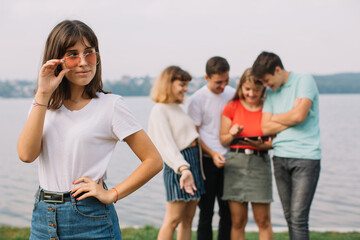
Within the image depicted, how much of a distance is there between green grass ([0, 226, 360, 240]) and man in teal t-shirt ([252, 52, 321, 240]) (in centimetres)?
136

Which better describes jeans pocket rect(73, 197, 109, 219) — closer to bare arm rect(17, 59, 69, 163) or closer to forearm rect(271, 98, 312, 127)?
bare arm rect(17, 59, 69, 163)

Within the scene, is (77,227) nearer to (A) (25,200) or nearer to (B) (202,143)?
(B) (202,143)

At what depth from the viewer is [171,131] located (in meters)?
3.44

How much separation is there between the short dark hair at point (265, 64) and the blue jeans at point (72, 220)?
1.93 metres

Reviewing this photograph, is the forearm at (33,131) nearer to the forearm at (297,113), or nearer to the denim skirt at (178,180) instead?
the denim skirt at (178,180)

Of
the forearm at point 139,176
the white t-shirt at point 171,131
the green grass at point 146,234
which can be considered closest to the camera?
the forearm at point 139,176

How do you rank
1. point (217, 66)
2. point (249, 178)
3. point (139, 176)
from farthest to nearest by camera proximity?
point (217, 66) → point (249, 178) → point (139, 176)

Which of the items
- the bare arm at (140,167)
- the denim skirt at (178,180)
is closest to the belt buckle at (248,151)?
the denim skirt at (178,180)

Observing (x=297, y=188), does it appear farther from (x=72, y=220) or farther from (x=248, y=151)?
(x=72, y=220)

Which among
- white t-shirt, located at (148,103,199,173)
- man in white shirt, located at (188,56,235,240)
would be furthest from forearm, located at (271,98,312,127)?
white t-shirt, located at (148,103,199,173)

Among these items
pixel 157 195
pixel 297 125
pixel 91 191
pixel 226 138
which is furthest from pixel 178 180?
pixel 157 195

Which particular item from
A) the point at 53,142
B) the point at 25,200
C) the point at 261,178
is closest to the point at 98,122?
the point at 53,142

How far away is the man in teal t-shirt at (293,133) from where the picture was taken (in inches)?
127

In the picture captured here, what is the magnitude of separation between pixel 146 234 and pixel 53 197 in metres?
3.04
